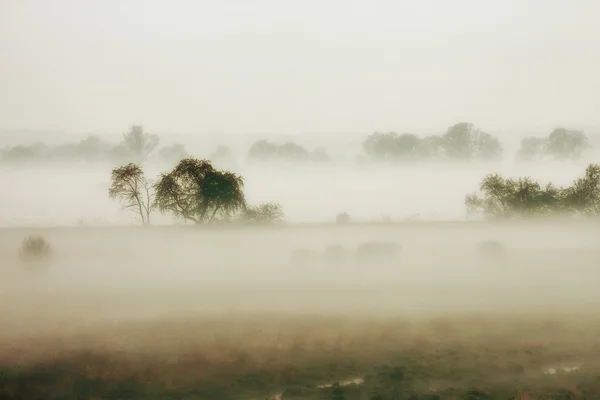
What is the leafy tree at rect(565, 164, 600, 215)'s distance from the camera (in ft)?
212

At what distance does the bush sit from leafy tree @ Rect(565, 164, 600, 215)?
5703 cm

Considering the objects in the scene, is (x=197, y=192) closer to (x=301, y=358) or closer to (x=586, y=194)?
(x=301, y=358)

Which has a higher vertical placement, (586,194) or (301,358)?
(586,194)

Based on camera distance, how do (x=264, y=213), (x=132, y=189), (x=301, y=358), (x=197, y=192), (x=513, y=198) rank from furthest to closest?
(x=264, y=213), (x=513, y=198), (x=132, y=189), (x=197, y=192), (x=301, y=358)

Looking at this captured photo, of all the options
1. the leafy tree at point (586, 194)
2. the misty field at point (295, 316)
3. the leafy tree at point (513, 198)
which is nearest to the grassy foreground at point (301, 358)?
the misty field at point (295, 316)

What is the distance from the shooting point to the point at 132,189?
65.6 m

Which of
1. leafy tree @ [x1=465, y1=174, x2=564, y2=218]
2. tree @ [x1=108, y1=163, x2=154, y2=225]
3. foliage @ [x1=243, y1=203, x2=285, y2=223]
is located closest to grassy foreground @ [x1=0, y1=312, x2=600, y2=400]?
tree @ [x1=108, y1=163, x2=154, y2=225]

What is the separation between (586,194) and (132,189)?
172 feet

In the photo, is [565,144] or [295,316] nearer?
[295,316]

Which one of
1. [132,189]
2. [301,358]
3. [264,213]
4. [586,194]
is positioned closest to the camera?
[301,358]

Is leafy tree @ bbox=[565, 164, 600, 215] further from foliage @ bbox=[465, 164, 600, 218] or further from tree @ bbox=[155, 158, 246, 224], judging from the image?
tree @ bbox=[155, 158, 246, 224]

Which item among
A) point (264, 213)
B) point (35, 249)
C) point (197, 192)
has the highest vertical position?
point (197, 192)

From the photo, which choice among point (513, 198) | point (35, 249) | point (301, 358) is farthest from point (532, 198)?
point (35, 249)

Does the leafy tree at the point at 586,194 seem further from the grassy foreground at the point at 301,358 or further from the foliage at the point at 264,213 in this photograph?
the grassy foreground at the point at 301,358
